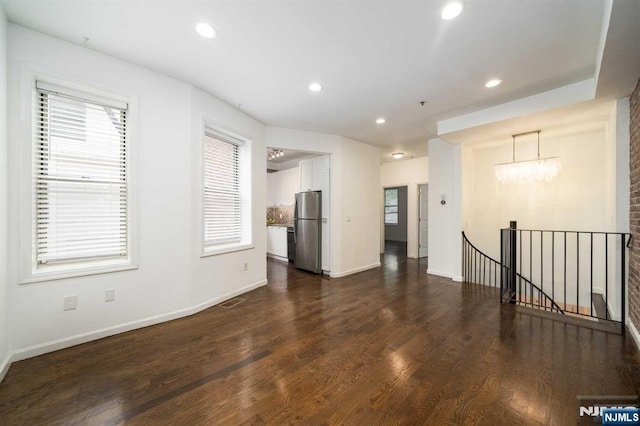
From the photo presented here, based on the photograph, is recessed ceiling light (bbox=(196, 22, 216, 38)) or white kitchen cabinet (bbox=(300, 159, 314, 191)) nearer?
recessed ceiling light (bbox=(196, 22, 216, 38))

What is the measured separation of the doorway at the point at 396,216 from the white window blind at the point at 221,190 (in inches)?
304

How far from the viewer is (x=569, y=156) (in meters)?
4.43

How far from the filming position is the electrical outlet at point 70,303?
7.86ft

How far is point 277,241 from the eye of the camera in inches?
276

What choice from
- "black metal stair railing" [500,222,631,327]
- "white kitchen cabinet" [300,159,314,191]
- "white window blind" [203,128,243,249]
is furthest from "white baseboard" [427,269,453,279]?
"white window blind" [203,128,243,249]

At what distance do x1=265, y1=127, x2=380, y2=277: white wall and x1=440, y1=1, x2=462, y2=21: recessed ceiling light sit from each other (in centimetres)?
318

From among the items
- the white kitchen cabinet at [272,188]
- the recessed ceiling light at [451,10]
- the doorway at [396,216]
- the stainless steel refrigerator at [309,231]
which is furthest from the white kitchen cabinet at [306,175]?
the doorway at [396,216]

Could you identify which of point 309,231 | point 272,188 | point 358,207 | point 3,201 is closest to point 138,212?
point 3,201

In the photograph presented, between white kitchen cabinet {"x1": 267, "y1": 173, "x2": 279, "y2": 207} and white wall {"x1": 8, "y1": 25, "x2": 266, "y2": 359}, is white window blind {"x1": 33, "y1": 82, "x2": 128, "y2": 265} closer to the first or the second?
white wall {"x1": 8, "y1": 25, "x2": 266, "y2": 359}

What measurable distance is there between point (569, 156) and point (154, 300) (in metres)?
6.73

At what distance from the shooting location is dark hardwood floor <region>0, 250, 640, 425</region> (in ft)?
5.35

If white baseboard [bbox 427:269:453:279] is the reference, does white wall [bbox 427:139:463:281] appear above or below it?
above

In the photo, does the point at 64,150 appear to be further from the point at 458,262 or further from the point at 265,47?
the point at 458,262

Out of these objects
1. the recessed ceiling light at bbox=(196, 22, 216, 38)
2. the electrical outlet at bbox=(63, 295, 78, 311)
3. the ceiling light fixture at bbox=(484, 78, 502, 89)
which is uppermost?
the recessed ceiling light at bbox=(196, 22, 216, 38)
